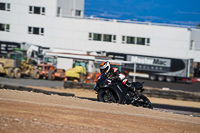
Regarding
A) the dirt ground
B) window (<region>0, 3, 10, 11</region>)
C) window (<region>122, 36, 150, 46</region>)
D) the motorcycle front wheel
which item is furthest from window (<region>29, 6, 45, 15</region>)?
the dirt ground

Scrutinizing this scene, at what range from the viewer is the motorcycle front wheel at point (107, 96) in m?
13.6

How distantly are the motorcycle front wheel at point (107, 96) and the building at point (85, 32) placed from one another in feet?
141

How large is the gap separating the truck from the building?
607 centimetres

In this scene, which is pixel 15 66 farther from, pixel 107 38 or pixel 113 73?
pixel 107 38

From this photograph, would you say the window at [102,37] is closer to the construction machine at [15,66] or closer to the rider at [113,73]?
the construction machine at [15,66]

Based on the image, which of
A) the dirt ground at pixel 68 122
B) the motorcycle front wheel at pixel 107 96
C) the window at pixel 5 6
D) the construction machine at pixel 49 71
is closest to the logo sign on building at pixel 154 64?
the construction machine at pixel 49 71

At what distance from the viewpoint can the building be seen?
56.0m

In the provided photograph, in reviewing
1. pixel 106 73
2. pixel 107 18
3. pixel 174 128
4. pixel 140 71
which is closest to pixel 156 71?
pixel 140 71

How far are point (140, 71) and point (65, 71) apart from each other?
17.3 metres

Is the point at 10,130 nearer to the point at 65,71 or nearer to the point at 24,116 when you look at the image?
the point at 24,116

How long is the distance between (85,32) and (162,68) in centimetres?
1365

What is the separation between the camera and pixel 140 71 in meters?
50.6

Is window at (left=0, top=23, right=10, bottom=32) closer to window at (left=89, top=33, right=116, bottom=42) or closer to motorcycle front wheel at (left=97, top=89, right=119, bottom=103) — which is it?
window at (left=89, top=33, right=116, bottom=42)

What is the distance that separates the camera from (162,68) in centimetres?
5031
